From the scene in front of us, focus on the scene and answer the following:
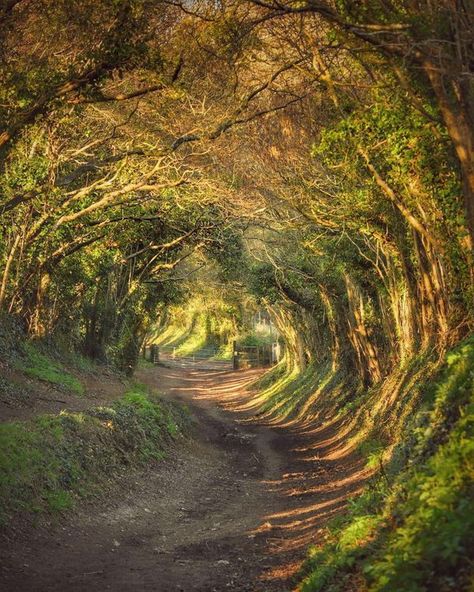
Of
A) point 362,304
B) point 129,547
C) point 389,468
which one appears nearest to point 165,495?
point 129,547

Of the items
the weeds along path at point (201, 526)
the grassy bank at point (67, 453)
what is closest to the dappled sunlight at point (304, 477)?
the weeds along path at point (201, 526)

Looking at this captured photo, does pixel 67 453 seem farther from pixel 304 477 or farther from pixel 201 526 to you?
pixel 304 477

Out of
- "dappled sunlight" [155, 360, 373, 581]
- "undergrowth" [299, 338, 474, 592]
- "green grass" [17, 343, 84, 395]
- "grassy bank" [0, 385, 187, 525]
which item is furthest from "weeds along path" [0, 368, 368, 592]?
"green grass" [17, 343, 84, 395]

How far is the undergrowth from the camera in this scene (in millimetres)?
5496

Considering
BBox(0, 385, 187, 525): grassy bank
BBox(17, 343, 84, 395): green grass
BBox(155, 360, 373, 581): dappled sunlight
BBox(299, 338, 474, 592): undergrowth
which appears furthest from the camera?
BBox(17, 343, 84, 395): green grass

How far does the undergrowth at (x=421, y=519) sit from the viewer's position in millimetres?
5496

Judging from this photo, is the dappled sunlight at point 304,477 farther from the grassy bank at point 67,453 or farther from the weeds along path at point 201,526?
the grassy bank at point 67,453

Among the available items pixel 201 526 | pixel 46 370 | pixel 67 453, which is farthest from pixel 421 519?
pixel 46 370

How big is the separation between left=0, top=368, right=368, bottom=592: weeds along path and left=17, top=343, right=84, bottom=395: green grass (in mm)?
4401

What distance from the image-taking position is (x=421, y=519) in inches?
261

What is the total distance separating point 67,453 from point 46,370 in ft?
34.1

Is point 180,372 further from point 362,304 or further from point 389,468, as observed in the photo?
point 389,468

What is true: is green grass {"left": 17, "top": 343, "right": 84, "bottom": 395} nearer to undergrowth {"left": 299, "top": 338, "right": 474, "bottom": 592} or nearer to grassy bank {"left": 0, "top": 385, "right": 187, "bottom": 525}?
grassy bank {"left": 0, "top": 385, "right": 187, "bottom": 525}

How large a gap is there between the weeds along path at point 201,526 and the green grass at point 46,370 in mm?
4401
